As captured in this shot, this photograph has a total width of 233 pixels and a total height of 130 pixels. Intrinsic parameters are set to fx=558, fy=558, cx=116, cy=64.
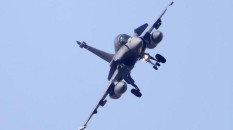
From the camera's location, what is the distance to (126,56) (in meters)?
61.2

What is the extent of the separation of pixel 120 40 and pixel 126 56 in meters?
2.15

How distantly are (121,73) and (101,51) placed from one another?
374 centimetres

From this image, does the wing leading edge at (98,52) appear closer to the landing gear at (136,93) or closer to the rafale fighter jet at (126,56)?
the rafale fighter jet at (126,56)

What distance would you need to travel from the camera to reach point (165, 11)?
211 ft

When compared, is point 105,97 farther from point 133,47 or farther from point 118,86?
point 133,47

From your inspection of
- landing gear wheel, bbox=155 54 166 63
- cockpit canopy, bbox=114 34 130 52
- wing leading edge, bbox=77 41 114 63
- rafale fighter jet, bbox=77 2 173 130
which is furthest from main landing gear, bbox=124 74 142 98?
landing gear wheel, bbox=155 54 166 63

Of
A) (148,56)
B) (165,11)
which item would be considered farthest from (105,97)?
(165,11)

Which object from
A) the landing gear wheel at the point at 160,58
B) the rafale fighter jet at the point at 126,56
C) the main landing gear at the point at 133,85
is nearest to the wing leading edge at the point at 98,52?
the rafale fighter jet at the point at 126,56

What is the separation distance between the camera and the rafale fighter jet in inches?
2391

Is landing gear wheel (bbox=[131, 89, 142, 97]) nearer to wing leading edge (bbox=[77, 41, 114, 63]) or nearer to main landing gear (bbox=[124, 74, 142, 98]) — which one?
main landing gear (bbox=[124, 74, 142, 98])

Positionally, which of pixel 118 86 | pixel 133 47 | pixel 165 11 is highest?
pixel 165 11

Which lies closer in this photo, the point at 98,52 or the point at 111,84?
the point at 111,84

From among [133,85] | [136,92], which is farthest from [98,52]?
[136,92]

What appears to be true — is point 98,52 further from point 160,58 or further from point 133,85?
point 160,58
